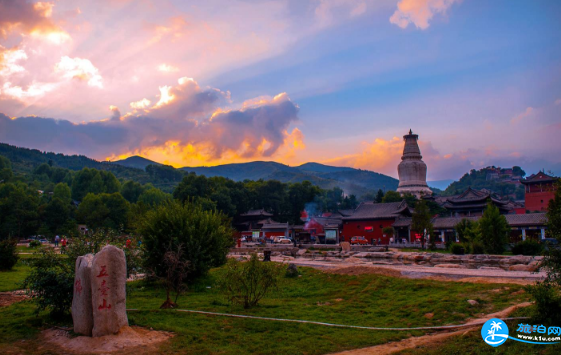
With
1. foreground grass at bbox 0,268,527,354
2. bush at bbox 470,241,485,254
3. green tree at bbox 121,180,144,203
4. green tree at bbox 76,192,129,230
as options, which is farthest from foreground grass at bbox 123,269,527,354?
green tree at bbox 121,180,144,203

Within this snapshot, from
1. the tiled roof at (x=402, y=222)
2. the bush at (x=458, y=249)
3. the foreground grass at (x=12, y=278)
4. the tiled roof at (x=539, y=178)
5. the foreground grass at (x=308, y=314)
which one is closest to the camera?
the foreground grass at (x=308, y=314)

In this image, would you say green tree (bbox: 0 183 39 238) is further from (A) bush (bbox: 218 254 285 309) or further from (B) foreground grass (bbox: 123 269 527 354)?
(A) bush (bbox: 218 254 285 309)

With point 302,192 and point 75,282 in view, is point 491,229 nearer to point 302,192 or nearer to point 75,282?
point 75,282

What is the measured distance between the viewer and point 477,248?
29.8 meters

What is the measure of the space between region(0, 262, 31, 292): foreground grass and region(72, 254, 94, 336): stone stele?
8.00 meters

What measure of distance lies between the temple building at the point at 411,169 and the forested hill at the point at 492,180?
66397 millimetres

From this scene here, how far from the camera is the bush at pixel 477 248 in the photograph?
2969cm

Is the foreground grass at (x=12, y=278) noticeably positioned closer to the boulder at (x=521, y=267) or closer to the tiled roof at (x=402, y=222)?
the boulder at (x=521, y=267)

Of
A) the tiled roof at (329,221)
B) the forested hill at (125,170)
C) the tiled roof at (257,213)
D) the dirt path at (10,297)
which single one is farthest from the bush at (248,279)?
the forested hill at (125,170)

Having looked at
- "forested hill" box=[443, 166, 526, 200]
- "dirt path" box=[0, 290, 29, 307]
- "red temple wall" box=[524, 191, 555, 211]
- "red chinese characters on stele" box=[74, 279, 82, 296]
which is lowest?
"dirt path" box=[0, 290, 29, 307]

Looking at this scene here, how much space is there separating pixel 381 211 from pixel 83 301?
48.4m

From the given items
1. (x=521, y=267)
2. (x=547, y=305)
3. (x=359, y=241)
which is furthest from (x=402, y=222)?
(x=547, y=305)

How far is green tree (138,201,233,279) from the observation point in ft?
63.0

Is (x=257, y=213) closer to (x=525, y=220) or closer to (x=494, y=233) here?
(x=525, y=220)
